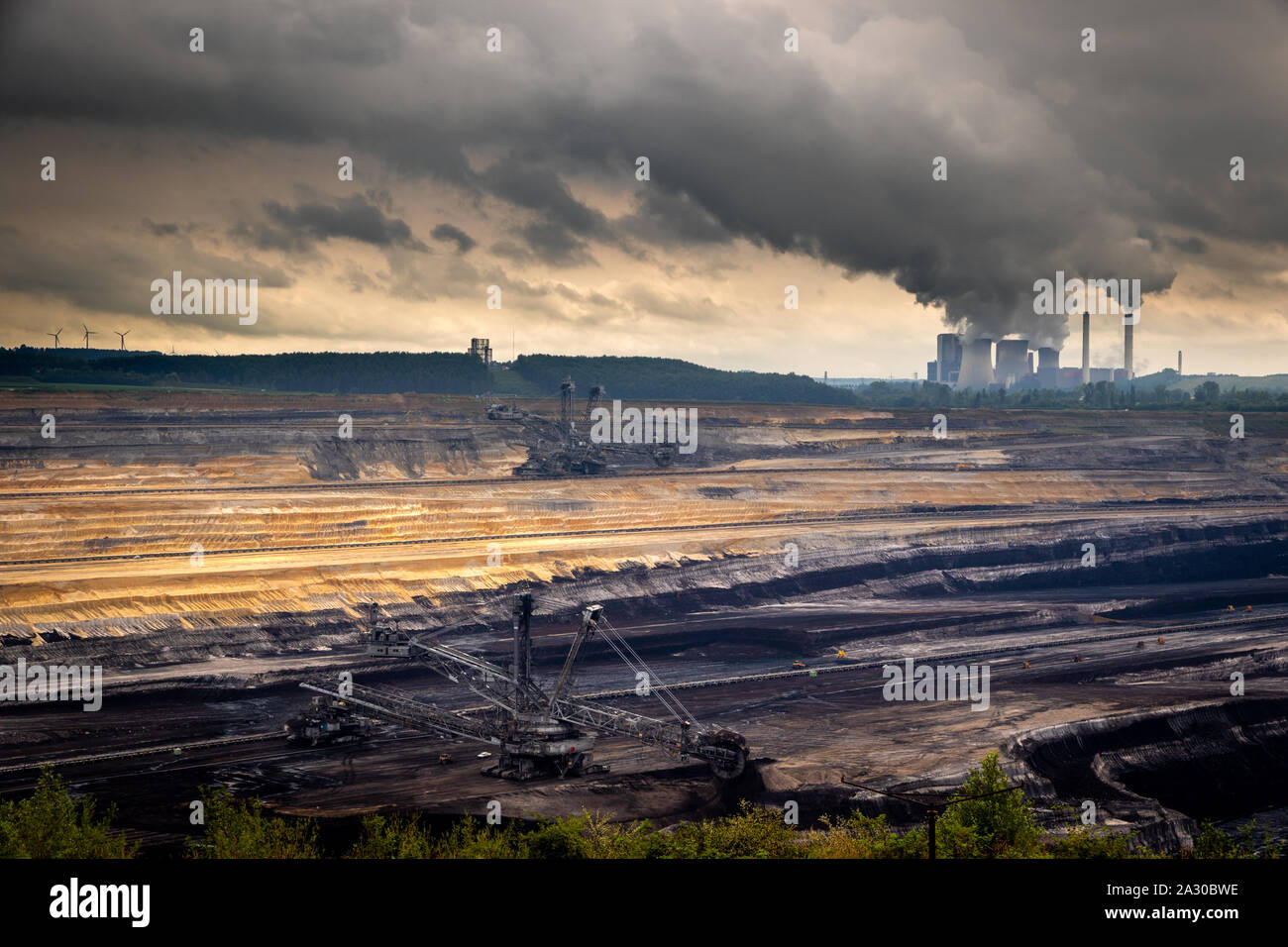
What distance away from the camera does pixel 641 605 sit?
9312 cm

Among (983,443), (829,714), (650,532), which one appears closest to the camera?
(829,714)

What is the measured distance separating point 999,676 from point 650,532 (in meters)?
42.2

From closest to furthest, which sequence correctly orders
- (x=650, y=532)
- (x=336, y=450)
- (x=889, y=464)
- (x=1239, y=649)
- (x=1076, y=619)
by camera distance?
(x=1239, y=649) < (x=1076, y=619) < (x=650, y=532) < (x=336, y=450) < (x=889, y=464)

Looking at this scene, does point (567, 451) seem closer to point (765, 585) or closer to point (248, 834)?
point (765, 585)

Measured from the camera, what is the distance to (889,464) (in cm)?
15962

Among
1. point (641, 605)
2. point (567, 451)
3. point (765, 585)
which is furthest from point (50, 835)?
point (567, 451)

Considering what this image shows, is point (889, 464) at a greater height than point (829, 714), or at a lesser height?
greater

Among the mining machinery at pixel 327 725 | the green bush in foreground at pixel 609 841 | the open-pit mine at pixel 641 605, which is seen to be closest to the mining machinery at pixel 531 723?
the open-pit mine at pixel 641 605

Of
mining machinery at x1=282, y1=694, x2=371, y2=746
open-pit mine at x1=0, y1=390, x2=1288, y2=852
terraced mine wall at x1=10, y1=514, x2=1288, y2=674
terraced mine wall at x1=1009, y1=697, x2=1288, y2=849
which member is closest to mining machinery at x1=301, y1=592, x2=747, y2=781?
open-pit mine at x1=0, y1=390, x2=1288, y2=852

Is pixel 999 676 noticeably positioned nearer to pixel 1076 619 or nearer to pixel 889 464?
pixel 1076 619

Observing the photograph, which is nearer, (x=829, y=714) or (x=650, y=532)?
(x=829, y=714)

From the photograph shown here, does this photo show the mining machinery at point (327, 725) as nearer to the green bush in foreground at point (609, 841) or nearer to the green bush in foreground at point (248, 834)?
the green bush in foreground at point (248, 834)

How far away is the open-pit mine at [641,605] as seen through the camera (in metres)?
53.9
